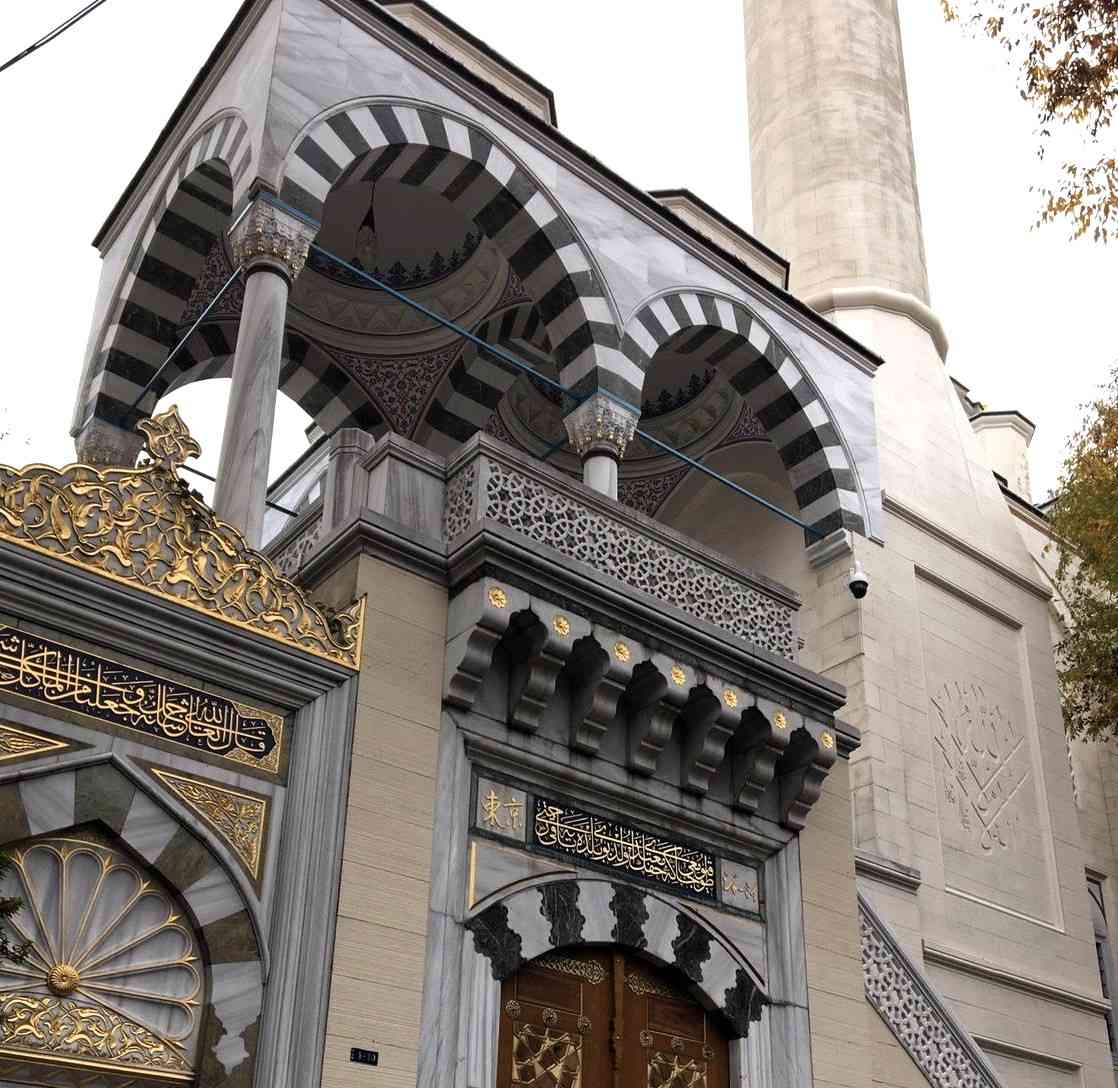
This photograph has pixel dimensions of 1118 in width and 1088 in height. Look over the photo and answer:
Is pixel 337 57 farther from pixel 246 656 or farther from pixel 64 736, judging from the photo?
pixel 64 736

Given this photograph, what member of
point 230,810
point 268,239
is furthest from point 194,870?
point 268,239

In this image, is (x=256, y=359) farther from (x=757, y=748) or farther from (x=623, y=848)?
(x=757, y=748)

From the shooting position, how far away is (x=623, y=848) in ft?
25.1

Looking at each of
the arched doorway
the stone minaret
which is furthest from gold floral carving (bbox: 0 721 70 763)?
the stone minaret

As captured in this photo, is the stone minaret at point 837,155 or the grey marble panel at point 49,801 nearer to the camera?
the grey marble panel at point 49,801

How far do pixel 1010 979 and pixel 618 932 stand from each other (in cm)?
579

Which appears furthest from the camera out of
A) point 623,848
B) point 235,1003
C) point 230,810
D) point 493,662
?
point 623,848

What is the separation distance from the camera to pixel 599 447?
1026 cm

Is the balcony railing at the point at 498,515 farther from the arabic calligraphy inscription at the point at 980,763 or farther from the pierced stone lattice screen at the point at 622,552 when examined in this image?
the arabic calligraphy inscription at the point at 980,763

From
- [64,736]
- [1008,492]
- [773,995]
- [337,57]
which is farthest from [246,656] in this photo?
[1008,492]

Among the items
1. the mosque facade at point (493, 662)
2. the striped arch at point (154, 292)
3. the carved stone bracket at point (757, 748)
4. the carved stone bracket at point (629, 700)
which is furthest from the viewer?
the striped arch at point (154, 292)

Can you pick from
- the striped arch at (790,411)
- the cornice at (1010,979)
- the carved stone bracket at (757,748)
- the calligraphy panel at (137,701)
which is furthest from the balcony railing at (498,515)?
the cornice at (1010,979)

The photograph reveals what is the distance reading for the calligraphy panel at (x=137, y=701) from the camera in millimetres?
5727

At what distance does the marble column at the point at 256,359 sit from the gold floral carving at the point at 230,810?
173 cm
